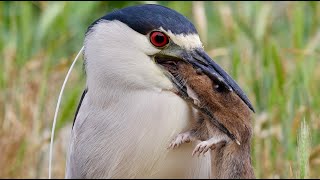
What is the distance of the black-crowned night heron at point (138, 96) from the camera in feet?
10.5

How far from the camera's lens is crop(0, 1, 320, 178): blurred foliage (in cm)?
425

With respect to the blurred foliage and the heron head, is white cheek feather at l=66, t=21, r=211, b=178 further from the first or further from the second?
the blurred foliage

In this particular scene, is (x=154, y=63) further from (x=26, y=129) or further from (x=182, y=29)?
(x=26, y=129)

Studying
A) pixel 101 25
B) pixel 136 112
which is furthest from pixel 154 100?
pixel 101 25

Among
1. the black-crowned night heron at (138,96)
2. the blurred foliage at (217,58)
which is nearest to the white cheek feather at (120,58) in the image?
the black-crowned night heron at (138,96)

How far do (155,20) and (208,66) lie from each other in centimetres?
22

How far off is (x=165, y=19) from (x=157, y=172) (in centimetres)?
47

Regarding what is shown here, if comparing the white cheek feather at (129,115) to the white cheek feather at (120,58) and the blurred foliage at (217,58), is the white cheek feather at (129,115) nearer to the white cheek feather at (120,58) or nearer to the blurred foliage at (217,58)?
the white cheek feather at (120,58)

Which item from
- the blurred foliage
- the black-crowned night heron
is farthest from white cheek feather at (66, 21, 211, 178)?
the blurred foliage

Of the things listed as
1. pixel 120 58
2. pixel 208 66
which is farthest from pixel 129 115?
pixel 208 66

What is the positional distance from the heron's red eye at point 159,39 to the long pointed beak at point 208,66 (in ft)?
0.10

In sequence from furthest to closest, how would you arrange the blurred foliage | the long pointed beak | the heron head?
the blurred foliage
the heron head
the long pointed beak

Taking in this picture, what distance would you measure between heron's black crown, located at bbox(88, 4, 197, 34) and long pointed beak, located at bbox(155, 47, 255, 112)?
0.06 metres

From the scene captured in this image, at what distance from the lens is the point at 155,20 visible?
323 cm
